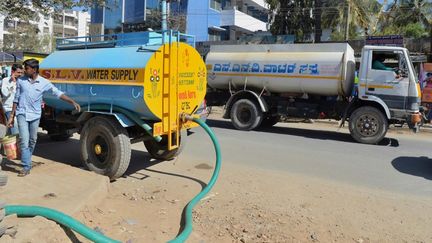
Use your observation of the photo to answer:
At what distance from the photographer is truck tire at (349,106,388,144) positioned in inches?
428

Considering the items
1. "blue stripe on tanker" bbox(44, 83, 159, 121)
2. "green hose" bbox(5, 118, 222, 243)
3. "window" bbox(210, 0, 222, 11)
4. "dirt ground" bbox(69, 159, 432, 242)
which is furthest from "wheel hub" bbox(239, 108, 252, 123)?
"window" bbox(210, 0, 222, 11)

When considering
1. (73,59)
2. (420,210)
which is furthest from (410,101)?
(73,59)

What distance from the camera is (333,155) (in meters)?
9.45

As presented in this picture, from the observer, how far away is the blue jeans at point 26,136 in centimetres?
621

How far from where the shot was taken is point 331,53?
1138 centimetres

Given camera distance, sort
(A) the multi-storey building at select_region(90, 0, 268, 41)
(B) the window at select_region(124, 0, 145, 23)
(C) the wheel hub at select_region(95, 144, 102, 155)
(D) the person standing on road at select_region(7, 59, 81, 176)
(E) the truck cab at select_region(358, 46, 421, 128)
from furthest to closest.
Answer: (B) the window at select_region(124, 0, 145, 23) → (A) the multi-storey building at select_region(90, 0, 268, 41) → (E) the truck cab at select_region(358, 46, 421, 128) → (C) the wheel hub at select_region(95, 144, 102, 155) → (D) the person standing on road at select_region(7, 59, 81, 176)

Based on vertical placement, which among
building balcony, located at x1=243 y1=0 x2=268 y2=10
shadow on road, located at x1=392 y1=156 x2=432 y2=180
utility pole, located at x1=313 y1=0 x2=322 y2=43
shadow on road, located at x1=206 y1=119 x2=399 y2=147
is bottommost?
shadow on road, located at x1=392 y1=156 x2=432 y2=180

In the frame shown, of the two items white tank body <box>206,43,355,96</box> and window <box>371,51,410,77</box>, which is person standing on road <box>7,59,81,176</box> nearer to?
white tank body <box>206,43,355,96</box>

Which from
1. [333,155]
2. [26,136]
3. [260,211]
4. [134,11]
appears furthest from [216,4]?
[260,211]

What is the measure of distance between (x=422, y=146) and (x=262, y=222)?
7601 mm

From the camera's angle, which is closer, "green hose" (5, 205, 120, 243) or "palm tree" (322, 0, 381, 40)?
"green hose" (5, 205, 120, 243)

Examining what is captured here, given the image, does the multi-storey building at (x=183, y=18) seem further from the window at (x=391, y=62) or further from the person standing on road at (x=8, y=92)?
the person standing on road at (x=8, y=92)

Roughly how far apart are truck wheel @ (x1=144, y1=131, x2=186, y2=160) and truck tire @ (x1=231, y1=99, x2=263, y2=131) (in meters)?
4.90

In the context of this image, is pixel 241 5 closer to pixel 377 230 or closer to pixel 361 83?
pixel 361 83
